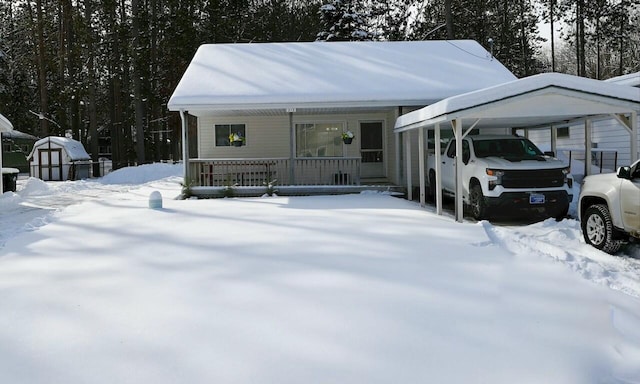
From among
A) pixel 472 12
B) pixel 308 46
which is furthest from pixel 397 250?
pixel 472 12

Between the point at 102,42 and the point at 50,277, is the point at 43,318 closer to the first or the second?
the point at 50,277

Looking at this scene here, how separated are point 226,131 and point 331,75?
4.16 m

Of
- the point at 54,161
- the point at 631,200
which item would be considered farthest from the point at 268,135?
the point at 54,161

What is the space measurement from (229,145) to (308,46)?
18.0 feet

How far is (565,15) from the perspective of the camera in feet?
98.4

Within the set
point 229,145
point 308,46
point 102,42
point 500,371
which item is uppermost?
point 102,42

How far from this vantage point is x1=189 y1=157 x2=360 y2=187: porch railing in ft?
51.8

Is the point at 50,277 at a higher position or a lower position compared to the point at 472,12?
lower

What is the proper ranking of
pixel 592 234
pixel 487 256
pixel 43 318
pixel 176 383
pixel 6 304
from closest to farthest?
pixel 176 383
pixel 43 318
pixel 6 304
pixel 487 256
pixel 592 234

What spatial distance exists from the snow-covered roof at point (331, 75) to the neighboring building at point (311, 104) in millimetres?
31

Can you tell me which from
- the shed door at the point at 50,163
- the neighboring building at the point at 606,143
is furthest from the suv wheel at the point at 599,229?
the shed door at the point at 50,163

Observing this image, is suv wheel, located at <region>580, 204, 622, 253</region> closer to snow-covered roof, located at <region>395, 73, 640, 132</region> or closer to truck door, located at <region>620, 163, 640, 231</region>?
truck door, located at <region>620, 163, 640, 231</region>

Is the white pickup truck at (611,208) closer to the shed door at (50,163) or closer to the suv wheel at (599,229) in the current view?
the suv wheel at (599,229)

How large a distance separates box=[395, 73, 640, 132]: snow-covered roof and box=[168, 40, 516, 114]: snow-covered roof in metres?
5.70
